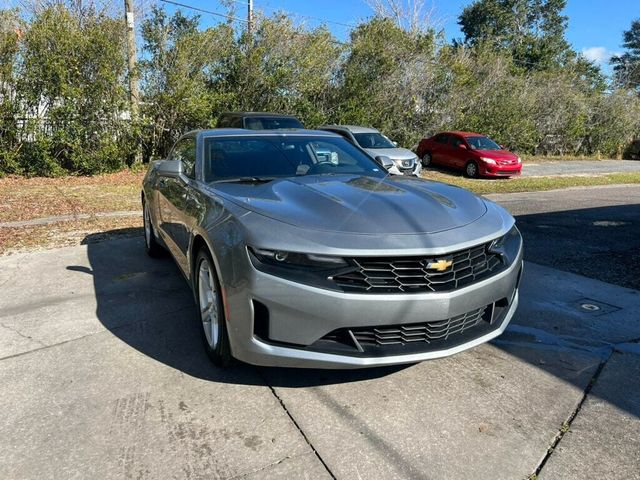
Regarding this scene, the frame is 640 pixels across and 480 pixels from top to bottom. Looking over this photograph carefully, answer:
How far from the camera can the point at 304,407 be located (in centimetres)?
284

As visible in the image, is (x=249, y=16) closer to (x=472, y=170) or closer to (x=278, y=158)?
(x=472, y=170)

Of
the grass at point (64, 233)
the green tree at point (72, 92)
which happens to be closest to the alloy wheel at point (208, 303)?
the grass at point (64, 233)

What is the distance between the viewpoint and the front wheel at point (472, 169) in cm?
1683

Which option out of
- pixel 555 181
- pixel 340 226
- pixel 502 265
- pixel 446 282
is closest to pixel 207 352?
pixel 340 226

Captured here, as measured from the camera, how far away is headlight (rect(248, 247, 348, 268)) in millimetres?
2596

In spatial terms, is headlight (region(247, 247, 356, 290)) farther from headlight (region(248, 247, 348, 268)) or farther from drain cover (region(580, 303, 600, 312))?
drain cover (region(580, 303, 600, 312))

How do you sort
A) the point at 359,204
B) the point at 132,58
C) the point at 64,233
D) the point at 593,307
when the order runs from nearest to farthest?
the point at 359,204, the point at 593,307, the point at 64,233, the point at 132,58

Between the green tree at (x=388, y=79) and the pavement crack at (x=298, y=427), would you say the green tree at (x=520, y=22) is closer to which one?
the green tree at (x=388, y=79)

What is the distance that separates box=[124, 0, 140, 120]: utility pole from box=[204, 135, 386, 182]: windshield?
10.2 meters

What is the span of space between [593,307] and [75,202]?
29.3 ft

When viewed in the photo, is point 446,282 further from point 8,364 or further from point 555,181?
point 555,181

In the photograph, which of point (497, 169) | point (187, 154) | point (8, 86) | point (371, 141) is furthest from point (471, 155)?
point (187, 154)

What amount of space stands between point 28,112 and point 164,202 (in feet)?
30.7

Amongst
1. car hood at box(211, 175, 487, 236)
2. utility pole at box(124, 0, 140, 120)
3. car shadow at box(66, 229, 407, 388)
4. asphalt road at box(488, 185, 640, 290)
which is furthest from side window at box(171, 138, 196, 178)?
utility pole at box(124, 0, 140, 120)
